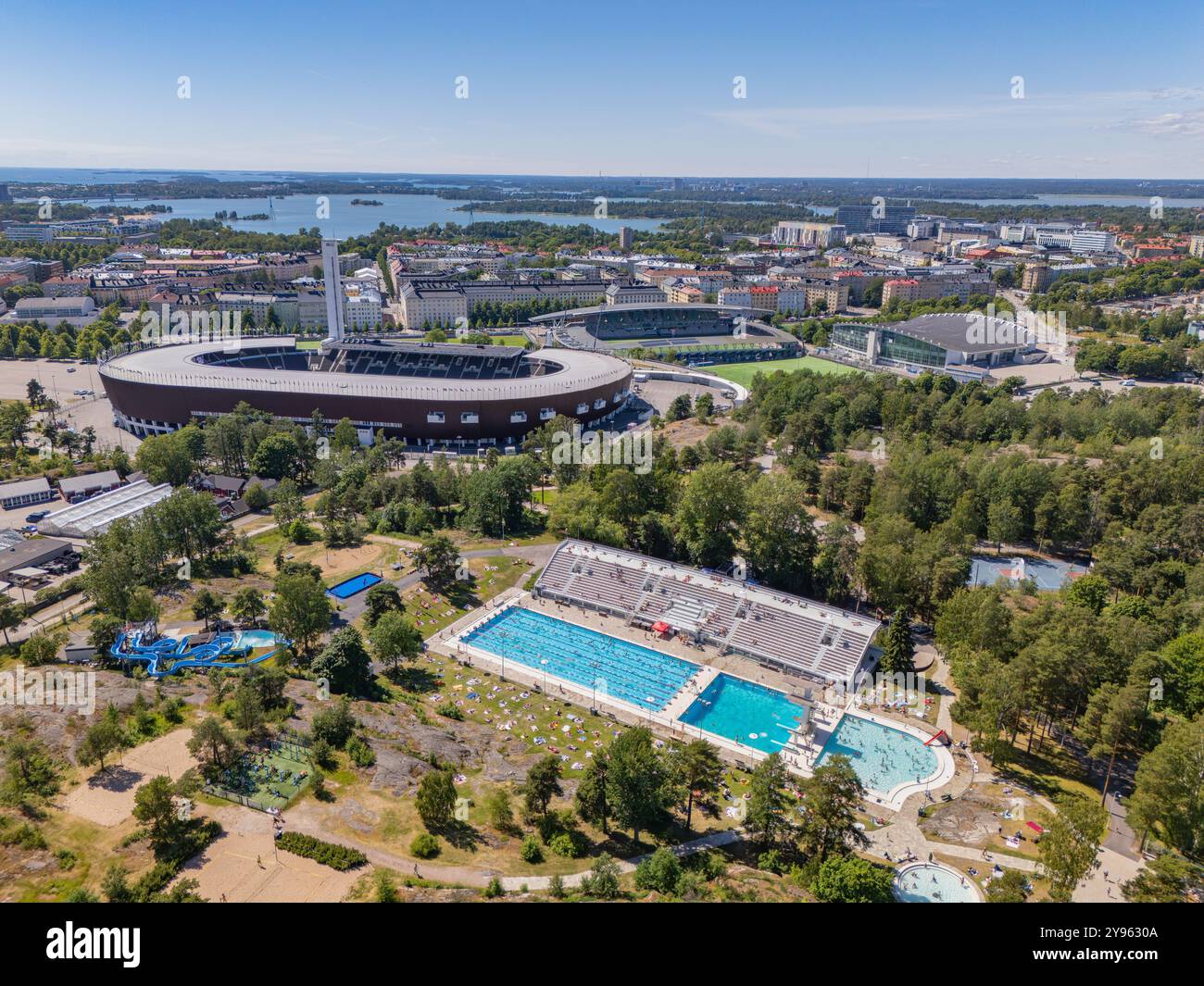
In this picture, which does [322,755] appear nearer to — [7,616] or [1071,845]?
[7,616]

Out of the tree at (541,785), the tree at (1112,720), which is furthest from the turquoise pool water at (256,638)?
the tree at (1112,720)

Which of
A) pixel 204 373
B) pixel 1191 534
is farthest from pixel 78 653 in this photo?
pixel 1191 534

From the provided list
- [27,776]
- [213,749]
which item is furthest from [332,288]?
[27,776]

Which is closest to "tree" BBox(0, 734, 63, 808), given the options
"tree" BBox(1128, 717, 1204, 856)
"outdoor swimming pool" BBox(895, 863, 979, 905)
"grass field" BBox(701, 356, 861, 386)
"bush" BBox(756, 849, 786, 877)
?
"bush" BBox(756, 849, 786, 877)

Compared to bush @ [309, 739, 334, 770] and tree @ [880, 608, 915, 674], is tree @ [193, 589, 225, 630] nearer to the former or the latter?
bush @ [309, 739, 334, 770]
